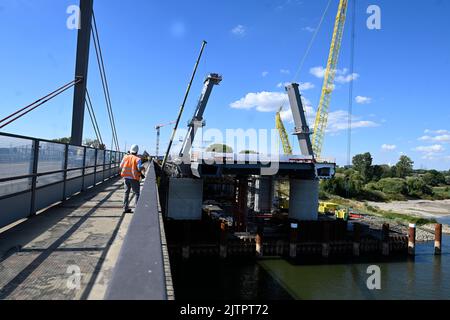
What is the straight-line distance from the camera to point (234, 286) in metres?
23.7

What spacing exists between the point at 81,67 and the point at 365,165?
128m

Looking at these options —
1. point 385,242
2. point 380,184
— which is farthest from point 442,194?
point 385,242

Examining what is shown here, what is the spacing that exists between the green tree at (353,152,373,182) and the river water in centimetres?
10080

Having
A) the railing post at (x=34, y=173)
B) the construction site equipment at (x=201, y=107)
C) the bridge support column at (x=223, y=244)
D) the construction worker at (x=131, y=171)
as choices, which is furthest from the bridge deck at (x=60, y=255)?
the construction site equipment at (x=201, y=107)

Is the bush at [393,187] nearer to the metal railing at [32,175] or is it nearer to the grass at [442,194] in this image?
the grass at [442,194]

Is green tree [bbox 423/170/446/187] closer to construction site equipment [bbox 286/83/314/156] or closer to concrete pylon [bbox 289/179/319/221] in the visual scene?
construction site equipment [bbox 286/83/314/156]

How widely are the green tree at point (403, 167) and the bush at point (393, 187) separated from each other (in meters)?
36.0

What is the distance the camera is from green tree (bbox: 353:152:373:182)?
419ft

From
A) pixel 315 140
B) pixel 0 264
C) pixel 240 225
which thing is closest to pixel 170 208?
pixel 240 225

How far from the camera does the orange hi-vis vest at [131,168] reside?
875 centimetres

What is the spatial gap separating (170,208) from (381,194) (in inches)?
3332

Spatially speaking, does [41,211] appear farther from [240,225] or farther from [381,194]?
[381,194]

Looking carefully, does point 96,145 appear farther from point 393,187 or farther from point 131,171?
point 393,187

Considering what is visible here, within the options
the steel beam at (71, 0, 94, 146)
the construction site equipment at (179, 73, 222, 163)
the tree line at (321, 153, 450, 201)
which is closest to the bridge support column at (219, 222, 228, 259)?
the steel beam at (71, 0, 94, 146)
